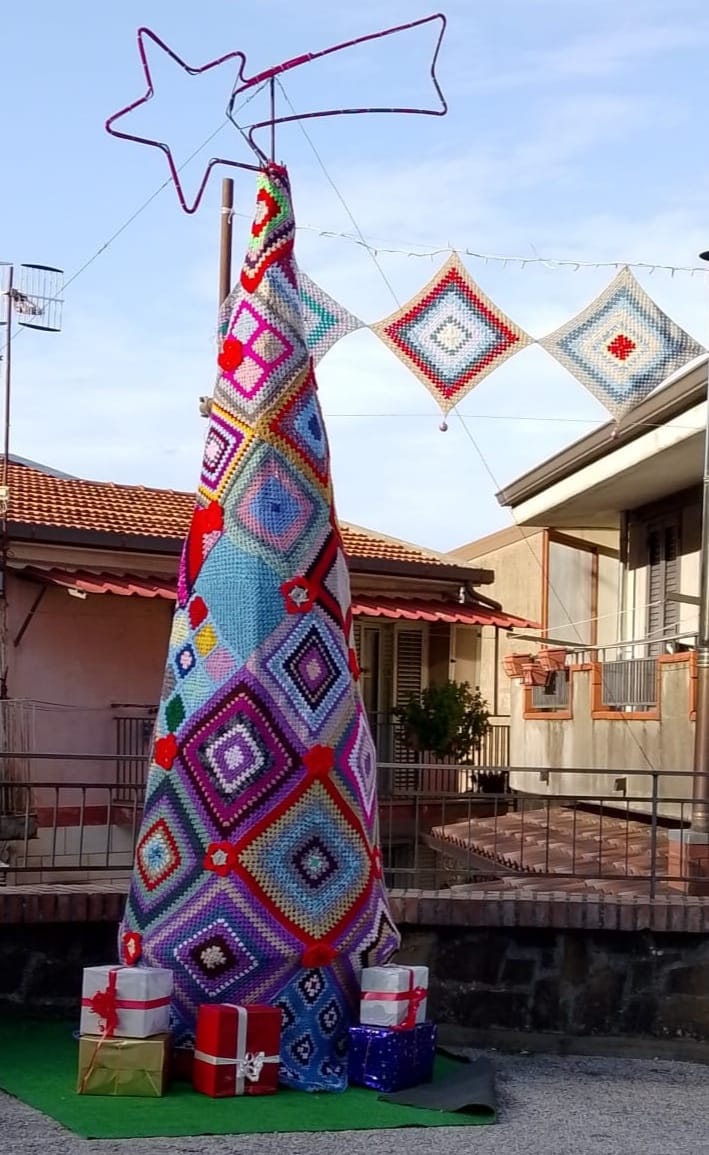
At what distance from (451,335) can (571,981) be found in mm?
3857

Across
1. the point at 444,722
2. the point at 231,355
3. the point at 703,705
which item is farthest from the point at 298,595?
the point at 444,722

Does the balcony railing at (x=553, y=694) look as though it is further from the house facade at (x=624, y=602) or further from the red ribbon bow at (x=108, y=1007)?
the red ribbon bow at (x=108, y=1007)

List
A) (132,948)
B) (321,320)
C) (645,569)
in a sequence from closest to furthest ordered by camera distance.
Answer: (132,948) → (321,320) → (645,569)

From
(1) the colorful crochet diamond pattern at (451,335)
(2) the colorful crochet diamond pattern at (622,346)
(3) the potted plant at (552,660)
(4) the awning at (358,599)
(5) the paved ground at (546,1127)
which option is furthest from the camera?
(3) the potted plant at (552,660)

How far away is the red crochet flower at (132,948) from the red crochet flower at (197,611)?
1359 mm

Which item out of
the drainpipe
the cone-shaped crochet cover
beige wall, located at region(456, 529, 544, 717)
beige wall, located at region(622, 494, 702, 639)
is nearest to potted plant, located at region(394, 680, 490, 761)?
beige wall, located at region(622, 494, 702, 639)

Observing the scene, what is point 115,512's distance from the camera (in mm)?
19938

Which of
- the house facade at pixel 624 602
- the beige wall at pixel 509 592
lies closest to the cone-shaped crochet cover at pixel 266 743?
the house facade at pixel 624 602

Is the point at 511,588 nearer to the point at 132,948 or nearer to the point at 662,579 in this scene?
the point at 662,579

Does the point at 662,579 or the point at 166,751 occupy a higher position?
the point at 662,579

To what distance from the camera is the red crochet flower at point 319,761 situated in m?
6.52

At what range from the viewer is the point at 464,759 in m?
20.9

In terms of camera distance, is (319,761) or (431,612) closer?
(319,761)

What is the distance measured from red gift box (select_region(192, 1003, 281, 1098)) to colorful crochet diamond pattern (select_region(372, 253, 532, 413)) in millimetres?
4175
